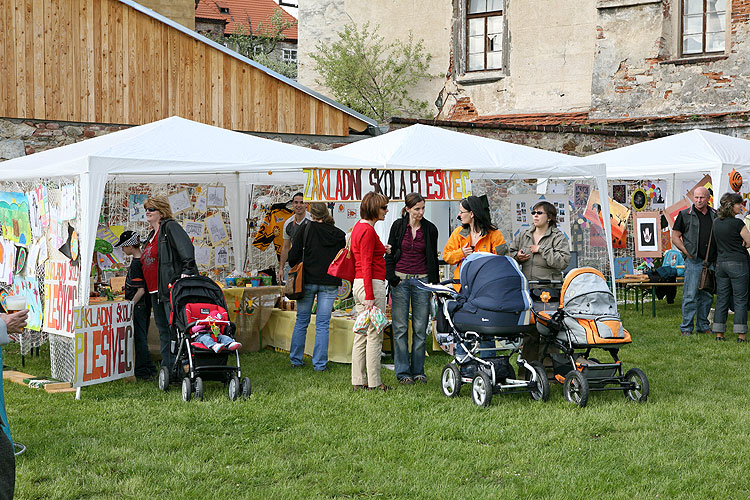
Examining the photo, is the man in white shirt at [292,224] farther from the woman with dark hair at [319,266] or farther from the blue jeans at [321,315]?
the blue jeans at [321,315]

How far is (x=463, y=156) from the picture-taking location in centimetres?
870

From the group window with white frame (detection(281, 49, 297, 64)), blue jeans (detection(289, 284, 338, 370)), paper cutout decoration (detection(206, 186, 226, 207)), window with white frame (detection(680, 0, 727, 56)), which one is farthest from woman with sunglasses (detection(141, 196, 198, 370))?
window with white frame (detection(281, 49, 297, 64))

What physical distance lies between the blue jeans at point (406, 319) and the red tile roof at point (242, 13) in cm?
3165

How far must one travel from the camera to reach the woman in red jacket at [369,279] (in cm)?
672

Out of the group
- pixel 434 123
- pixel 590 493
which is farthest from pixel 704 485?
pixel 434 123

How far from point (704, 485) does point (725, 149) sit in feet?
25.6

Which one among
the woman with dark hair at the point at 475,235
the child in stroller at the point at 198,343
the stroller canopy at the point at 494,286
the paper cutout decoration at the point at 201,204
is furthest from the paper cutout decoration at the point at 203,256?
→ the stroller canopy at the point at 494,286

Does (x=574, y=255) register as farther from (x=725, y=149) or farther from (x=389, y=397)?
(x=389, y=397)

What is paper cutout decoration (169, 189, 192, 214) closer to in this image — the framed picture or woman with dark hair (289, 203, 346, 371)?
woman with dark hair (289, 203, 346, 371)

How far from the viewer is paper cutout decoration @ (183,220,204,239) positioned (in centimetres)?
1055

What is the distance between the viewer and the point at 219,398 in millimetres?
6602

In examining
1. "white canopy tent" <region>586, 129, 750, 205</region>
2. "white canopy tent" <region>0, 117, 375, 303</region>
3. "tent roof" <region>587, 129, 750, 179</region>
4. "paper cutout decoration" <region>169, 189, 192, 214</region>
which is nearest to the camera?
"white canopy tent" <region>0, 117, 375, 303</region>

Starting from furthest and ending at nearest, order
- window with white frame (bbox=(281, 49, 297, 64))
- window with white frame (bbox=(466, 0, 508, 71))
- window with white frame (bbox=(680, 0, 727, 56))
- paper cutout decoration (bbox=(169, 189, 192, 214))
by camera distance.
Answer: window with white frame (bbox=(281, 49, 297, 64)), window with white frame (bbox=(466, 0, 508, 71)), window with white frame (bbox=(680, 0, 727, 56)), paper cutout decoration (bbox=(169, 189, 192, 214))

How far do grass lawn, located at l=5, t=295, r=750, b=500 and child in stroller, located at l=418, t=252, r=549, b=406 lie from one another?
0.15 meters
